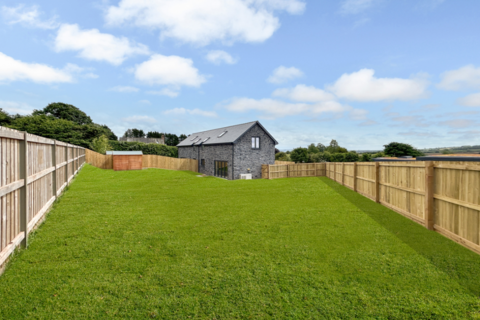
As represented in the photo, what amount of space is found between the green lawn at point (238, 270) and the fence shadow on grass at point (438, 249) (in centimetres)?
3

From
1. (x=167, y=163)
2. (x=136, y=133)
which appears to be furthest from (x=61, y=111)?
(x=167, y=163)

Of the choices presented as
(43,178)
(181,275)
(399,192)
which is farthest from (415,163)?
(43,178)

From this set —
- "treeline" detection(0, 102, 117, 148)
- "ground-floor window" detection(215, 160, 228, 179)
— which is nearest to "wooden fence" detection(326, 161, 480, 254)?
"ground-floor window" detection(215, 160, 228, 179)

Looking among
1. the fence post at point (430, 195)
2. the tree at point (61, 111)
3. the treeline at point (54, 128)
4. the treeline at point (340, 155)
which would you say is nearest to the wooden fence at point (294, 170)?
the fence post at point (430, 195)

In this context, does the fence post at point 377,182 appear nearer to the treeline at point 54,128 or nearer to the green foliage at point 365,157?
the green foliage at point 365,157

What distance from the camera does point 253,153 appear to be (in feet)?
82.2

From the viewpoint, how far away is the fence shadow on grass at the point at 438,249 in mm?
4492

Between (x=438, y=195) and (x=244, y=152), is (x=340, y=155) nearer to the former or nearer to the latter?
(x=244, y=152)

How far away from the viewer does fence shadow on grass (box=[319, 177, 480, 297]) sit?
4.49m

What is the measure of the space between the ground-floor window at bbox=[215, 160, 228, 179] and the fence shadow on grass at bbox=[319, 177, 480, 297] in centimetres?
1737

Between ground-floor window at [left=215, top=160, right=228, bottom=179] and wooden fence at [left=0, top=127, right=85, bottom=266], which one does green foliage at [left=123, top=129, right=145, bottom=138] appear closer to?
ground-floor window at [left=215, top=160, right=228, bottom=179]

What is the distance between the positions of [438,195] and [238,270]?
5943 mm

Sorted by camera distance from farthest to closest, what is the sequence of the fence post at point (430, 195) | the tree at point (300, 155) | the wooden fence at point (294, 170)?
the tree at point (300, 155) < the wooden fence at point (294, 170) < the fence post at point (430, 195)

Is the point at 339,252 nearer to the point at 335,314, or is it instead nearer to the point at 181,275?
the point at 335,314
